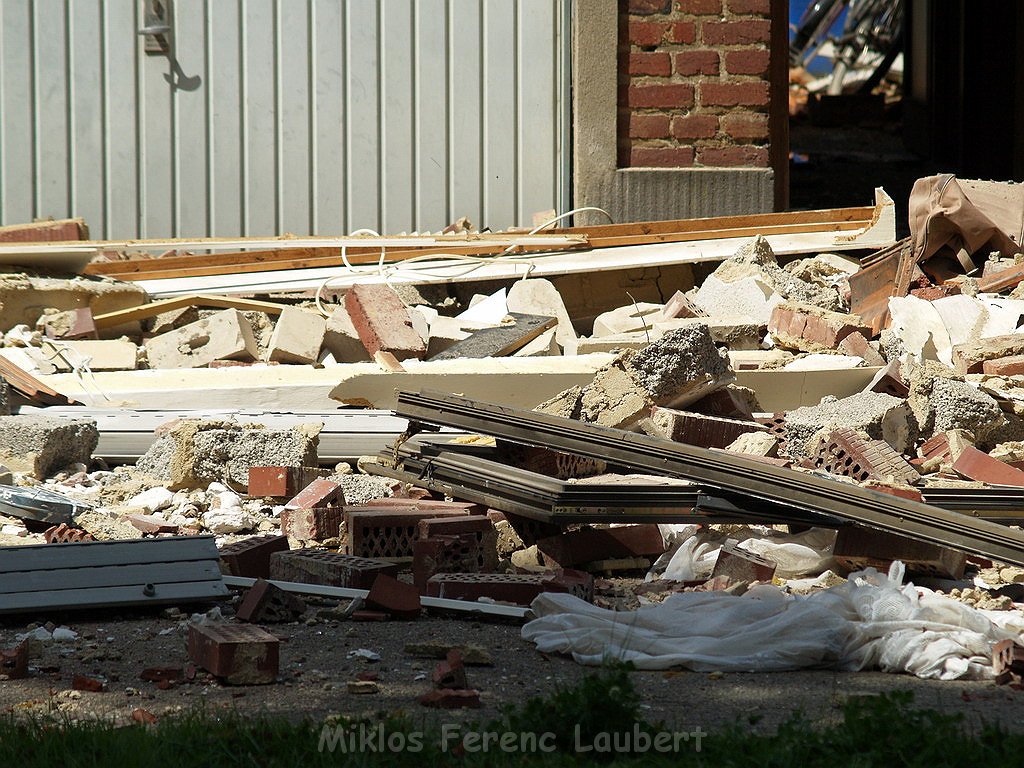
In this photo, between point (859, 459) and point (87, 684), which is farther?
point (859, 459)

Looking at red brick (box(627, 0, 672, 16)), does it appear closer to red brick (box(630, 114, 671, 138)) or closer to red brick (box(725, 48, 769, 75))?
red brick (box(725, 48, 769, 75))

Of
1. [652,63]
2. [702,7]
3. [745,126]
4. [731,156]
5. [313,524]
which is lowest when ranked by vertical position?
[313,524]

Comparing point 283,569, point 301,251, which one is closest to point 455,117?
point 301,251

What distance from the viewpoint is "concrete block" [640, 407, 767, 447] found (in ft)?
15.8

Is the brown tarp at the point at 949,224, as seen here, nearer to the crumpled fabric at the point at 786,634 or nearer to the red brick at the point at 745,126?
the red brick at the point at 745,126

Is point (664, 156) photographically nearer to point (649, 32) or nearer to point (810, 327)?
point (649, 32)

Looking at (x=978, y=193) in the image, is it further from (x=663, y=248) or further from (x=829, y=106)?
(x=829, y=106)

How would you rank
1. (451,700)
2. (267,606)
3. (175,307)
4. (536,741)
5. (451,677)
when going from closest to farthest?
(536,741), (451,700), (451,677), (267,606), (175,307)

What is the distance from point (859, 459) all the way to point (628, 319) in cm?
205

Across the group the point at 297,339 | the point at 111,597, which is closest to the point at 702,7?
the point at 297,339

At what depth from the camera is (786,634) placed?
314 cm

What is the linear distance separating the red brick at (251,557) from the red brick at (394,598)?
1.79 ft

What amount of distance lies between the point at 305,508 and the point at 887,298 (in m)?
3.38

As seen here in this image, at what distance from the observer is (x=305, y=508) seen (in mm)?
4418
